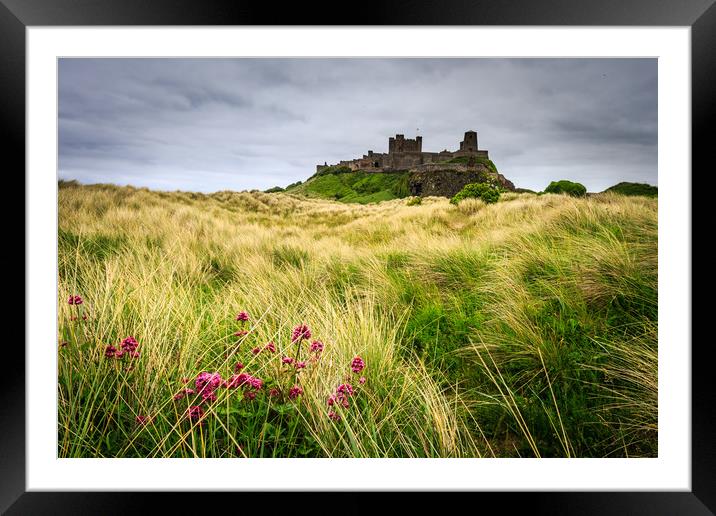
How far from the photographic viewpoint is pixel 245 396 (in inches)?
58.3

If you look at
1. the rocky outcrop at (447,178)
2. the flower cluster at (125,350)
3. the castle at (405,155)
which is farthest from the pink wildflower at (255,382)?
the rocky outcrop at (447,178)

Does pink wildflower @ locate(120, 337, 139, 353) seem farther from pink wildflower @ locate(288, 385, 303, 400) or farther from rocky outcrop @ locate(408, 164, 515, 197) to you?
rocky outcrop @ locate(408, 164, 515, 197)

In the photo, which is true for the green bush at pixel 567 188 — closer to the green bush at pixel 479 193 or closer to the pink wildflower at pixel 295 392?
the green bush at pixel 479 193

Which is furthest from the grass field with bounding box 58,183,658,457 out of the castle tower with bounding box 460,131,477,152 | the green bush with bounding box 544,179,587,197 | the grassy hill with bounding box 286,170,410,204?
the grassy hill with bounding box 286,170,410,204

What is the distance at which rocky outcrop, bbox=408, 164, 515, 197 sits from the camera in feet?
15.3

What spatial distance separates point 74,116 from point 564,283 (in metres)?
3.57

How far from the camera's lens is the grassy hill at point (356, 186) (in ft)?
15.0

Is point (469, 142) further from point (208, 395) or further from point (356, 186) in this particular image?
point (208, 395)

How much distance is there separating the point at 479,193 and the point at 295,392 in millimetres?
5755
